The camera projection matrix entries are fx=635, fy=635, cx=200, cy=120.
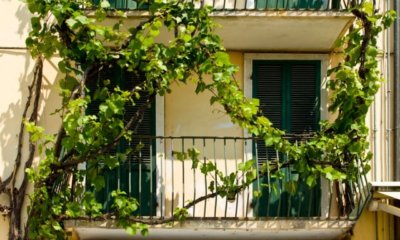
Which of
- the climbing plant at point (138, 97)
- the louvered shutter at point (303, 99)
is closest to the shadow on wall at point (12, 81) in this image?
the climbing plant at point (138, 97)

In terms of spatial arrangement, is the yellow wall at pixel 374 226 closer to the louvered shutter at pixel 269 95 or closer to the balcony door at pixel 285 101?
the balcony door at pixel 285 101

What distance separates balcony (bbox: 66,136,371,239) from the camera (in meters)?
7.52

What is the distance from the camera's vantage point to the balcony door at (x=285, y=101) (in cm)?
795

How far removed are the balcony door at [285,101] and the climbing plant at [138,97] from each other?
0.63m

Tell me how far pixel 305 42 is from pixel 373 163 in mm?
1757

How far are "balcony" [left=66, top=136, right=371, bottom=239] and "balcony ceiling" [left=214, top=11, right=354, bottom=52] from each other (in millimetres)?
1234

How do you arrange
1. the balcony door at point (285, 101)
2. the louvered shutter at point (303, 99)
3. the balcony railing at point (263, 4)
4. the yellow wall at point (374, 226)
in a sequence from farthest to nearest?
the louvered shutter at point (303, 99)
the balcony door at point (285, 101)
the yellow wall at point (374, 226)
the balcony railing at point (263, 4)

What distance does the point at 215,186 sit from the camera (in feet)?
24.2

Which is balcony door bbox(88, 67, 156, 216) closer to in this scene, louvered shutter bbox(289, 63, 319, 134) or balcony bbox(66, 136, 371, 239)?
balcony bbox(66, 136, 371, 239)

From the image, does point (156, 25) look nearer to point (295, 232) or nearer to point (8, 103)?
point (8, 103)

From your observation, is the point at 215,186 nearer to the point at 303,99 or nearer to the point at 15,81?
the point at 303,99

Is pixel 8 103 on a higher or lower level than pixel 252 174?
higher

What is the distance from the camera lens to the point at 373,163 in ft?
26.4

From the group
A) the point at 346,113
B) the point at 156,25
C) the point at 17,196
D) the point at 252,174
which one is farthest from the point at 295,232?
the point at 17,196
